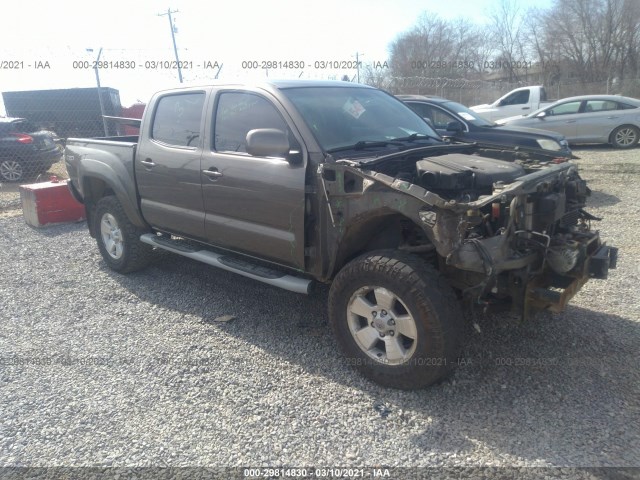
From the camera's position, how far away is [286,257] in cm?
393

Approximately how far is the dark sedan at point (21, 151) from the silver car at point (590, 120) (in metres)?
12.0

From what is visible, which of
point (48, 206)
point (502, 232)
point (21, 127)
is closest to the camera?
point (502, 232)

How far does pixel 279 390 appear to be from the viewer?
11.2 feet

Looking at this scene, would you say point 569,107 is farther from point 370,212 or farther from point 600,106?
point 370,212

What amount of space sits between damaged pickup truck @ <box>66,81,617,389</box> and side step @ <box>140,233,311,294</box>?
2cm

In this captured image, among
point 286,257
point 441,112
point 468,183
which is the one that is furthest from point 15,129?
point 468,183

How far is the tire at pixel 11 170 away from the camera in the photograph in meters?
12.1

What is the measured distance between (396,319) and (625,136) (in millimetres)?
13657

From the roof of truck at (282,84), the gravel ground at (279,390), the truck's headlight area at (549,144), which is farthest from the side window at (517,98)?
the roof of truck at (282,84)

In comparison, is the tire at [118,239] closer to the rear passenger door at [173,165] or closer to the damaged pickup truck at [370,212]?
the rear passenger door at [173,165]

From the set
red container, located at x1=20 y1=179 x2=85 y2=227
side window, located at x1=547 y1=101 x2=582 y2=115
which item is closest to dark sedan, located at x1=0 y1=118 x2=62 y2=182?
red container, located at x1=20 y1=179 x2=85 y2=227

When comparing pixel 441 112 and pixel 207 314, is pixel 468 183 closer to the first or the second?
pixel 207 314

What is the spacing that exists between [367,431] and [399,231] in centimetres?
136

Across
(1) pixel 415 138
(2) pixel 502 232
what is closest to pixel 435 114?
(1) pixel 415 138
